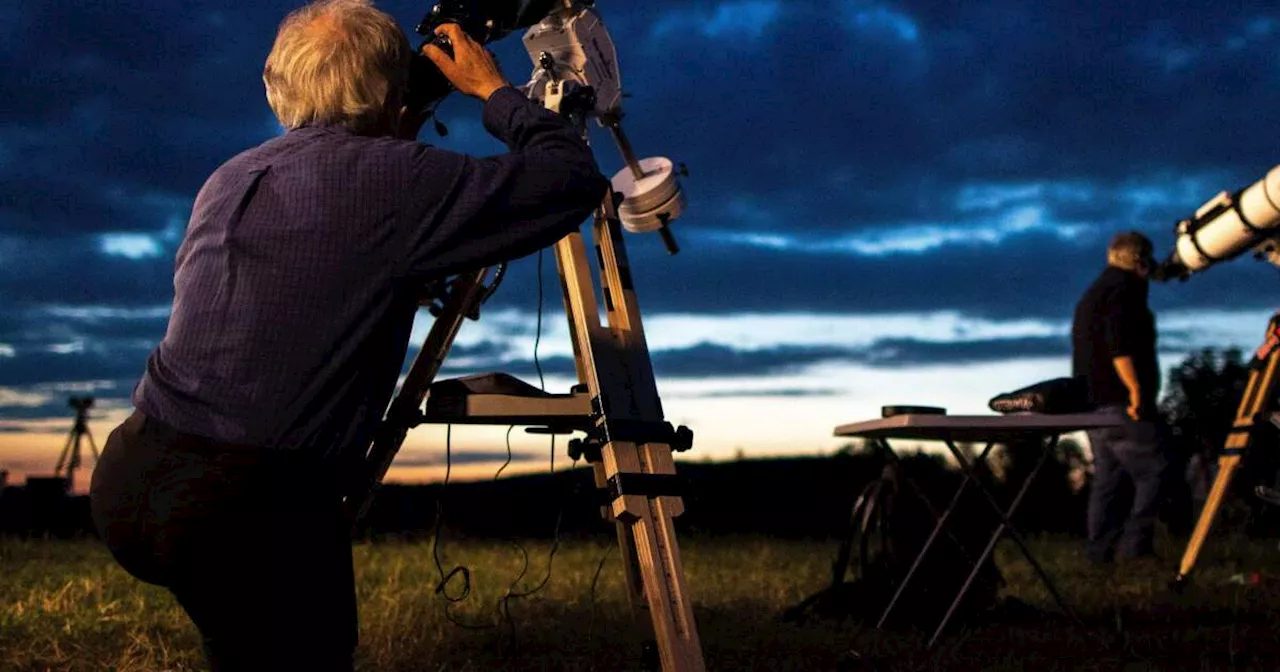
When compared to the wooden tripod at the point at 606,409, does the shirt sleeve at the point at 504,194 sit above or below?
above

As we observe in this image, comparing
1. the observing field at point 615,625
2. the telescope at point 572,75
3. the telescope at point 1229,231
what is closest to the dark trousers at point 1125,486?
the observing field at point 615,625

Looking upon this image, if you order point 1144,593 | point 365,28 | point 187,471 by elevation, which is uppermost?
point 365,28

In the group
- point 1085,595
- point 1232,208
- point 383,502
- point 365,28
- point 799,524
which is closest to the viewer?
point 365,28

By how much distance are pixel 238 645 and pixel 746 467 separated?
352 inches

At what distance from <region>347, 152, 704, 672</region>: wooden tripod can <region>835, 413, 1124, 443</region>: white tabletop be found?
5.51ft

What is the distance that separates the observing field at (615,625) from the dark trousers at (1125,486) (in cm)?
56

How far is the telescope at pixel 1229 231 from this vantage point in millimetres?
6777

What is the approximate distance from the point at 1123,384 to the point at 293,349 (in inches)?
264

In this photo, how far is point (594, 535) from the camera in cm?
981

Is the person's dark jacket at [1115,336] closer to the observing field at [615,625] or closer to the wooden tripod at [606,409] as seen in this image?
the observing field at [615,625]

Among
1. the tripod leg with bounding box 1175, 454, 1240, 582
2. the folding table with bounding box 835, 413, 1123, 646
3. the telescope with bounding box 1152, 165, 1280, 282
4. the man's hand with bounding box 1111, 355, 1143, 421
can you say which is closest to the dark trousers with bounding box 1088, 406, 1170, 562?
the man's hand with bounding box 1111, 355, 1143, 421

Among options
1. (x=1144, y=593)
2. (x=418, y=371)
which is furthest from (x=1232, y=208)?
(x=418, y=371)

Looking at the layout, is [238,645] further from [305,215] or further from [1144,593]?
[1144,593]

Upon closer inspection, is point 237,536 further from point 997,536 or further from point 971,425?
point 997,536
